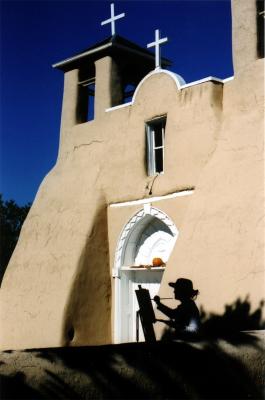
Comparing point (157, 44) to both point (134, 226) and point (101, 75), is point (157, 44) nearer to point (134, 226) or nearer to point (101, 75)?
point (101, 75)

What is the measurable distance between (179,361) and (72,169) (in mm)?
9318

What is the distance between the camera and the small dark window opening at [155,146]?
13.2m

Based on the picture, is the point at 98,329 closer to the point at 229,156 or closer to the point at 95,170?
the point at 95,170

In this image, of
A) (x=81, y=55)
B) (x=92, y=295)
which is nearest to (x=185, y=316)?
(x=92, y=295)

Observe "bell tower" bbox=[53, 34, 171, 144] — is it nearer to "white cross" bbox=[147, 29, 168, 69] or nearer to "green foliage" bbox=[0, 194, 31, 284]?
"white cross" bbox=[147, 29, 168, 69]

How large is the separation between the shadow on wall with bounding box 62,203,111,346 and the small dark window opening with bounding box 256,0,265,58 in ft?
16.1

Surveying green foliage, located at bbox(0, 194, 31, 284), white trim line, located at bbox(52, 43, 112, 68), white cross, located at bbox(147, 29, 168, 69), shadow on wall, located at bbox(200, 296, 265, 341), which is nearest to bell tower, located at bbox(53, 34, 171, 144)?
white trim line, located at bbox(52, 43, 112, 68)

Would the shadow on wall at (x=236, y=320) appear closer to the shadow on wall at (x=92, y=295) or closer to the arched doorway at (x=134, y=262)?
the arched doorway at (x=134, y=262)

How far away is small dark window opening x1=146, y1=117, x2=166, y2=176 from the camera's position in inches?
520

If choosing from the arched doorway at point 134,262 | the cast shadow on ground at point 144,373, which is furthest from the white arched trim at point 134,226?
the cast shadow on ground at point 144,373

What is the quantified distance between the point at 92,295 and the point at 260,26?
6.72m

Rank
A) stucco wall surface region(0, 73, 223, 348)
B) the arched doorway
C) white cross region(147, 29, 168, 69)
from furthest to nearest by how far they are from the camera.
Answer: white cross region(147, 29, 168, 69)
the arched doorway
stucco wall surface region(0, 73, 223, 348)

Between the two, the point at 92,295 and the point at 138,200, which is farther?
the point at 92,295

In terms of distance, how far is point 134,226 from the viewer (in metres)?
13.1
